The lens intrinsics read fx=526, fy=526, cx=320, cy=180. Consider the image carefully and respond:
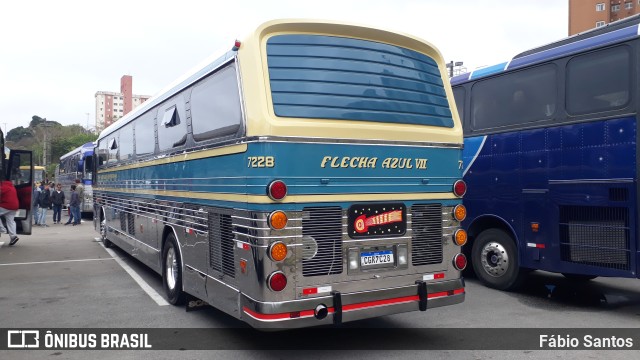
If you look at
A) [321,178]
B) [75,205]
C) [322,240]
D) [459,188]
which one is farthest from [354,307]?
[75,205]

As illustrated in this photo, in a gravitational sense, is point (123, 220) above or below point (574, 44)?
below

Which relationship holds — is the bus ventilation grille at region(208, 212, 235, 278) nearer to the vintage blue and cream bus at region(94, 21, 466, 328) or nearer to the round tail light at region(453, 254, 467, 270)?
the vintage blue and cream bus at region(94, 21, 466, 328)

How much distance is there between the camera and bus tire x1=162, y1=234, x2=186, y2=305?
6.82m

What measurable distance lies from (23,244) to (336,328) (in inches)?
477

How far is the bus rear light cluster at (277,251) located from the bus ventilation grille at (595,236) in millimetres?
4232

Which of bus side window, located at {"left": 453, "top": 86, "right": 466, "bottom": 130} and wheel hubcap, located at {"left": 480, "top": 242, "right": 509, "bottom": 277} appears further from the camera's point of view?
bus side window, located at {"left": 453, "top": 86, "right": 466, "bottom": 130}

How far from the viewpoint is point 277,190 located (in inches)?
179

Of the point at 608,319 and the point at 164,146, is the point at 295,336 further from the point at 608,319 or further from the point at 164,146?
the point at 608,319

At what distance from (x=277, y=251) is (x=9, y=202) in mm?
11779

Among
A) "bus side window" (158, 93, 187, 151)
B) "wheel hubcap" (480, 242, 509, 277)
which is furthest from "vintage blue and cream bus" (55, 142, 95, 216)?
"wheel hubcap" (480, 242, 509, 277)

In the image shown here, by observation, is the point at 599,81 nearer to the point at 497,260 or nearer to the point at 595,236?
the point at 595,236

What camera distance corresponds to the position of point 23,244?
580 inches

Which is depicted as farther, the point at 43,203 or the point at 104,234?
the point at 43,203

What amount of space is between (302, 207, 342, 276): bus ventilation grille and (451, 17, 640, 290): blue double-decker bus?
3653 millimetres
